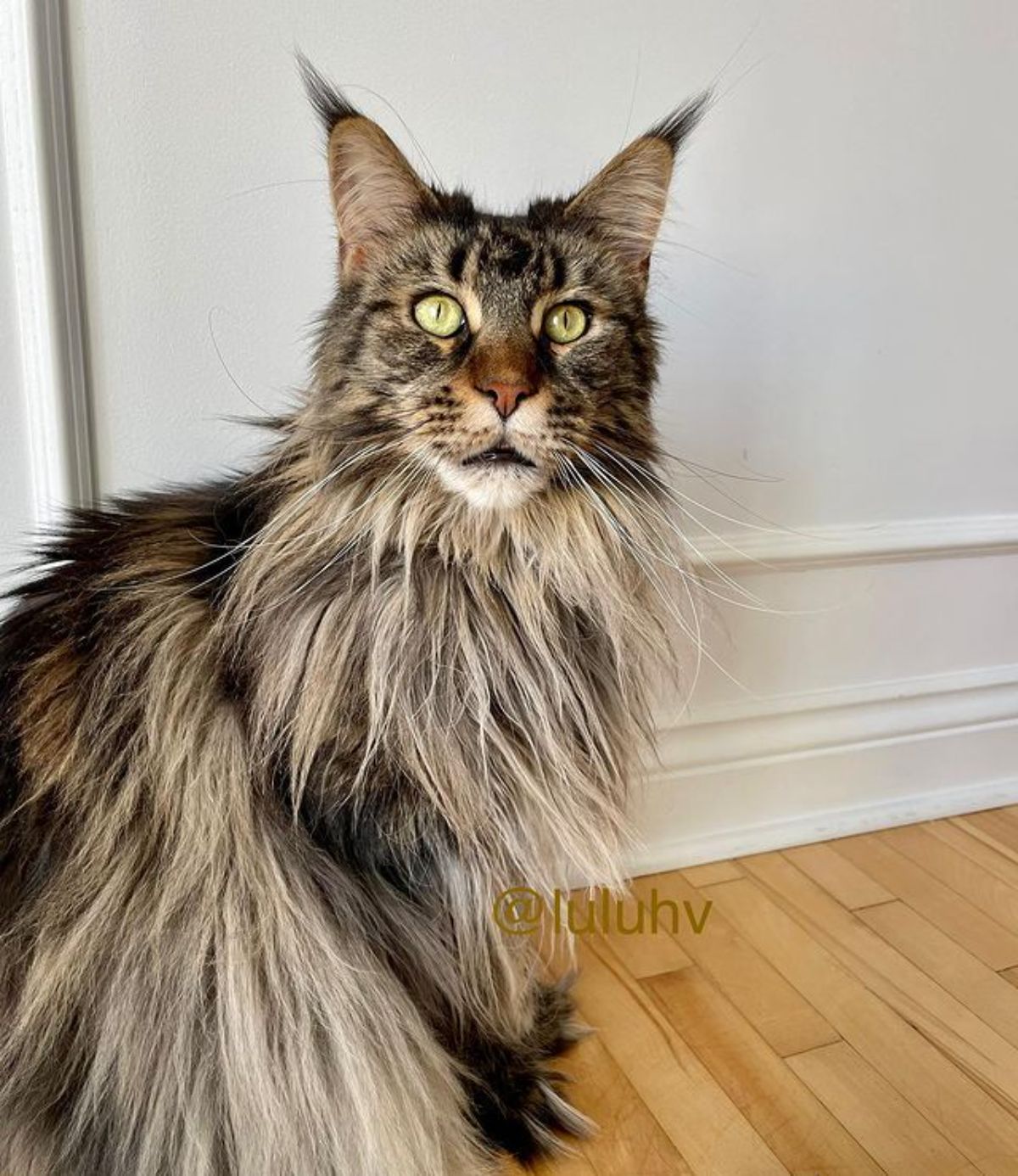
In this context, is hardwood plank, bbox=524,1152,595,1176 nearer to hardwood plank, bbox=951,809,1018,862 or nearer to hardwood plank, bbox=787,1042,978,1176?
hardwood plank, bbox=787,1042,978,1176

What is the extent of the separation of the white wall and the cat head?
0.82ft

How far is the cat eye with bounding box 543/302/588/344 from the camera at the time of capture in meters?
0.80

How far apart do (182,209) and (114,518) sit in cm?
39

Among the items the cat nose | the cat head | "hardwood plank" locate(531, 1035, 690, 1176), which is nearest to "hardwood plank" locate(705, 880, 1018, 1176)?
"hardwood plank" locate(531, 1035, 690, 1176)

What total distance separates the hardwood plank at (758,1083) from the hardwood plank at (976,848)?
534 mm

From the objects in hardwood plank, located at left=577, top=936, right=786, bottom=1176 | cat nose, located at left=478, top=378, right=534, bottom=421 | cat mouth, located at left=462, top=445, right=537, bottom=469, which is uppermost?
cat nose, located at left=478, top=378, right=534, bottom=421

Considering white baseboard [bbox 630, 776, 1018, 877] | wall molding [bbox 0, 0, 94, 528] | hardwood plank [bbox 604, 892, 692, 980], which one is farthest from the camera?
white baseboard [bbox 630, 776, 1018, 877]

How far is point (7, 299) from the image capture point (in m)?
1.01

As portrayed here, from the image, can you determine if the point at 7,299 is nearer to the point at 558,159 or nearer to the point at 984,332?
the point at 558,159

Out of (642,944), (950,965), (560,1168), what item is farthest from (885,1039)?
(560,1168)

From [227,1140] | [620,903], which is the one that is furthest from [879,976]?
[227,1140]

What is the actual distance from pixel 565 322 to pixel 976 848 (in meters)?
1.12

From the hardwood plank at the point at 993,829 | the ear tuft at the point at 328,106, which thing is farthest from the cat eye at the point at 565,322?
the hardwood plank at the point at 993,829

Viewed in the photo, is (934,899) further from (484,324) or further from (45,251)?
(45,251)
